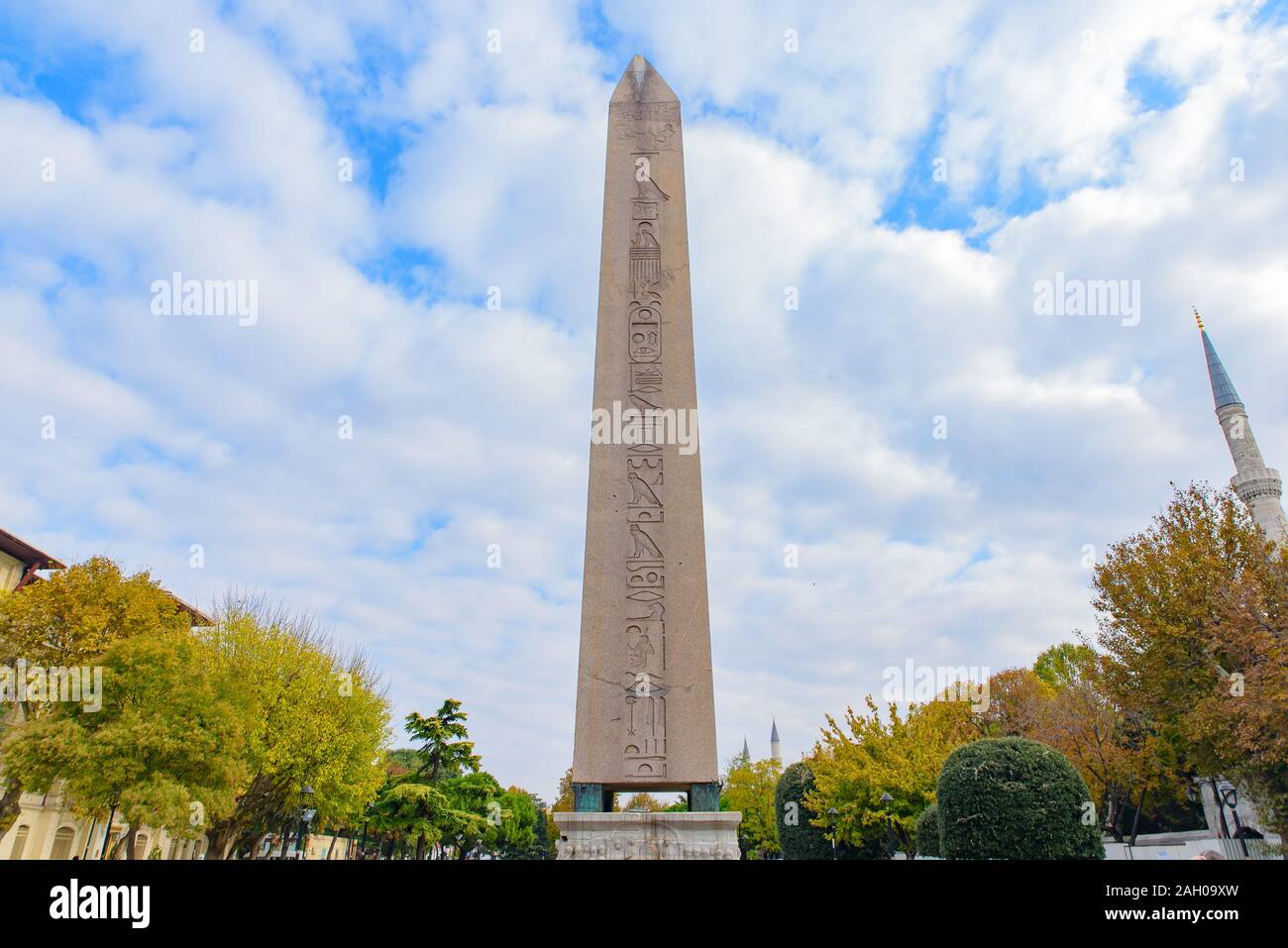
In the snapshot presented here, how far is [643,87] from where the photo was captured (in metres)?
9.62

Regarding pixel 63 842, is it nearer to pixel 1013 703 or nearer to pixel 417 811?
pixel 417 811

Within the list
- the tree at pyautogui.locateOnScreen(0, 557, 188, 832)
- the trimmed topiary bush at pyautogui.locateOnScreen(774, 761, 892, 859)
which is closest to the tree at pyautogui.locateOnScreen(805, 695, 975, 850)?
the trimmed topiary bush at pyautogui.locateOnScreen(774, 761, 892, 859)

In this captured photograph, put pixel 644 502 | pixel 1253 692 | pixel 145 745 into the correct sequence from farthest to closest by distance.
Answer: pixel 145 745 < pixel 1253 692 < pixel 644 502

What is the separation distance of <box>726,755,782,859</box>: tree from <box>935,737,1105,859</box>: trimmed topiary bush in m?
30.3

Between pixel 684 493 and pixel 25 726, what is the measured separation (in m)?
18.3

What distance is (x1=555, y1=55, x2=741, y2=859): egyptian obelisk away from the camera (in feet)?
21.4

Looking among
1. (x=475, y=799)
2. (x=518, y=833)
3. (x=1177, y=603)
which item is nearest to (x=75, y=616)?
(x=475, y=799)

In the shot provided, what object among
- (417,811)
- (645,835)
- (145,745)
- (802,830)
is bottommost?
(802,830)

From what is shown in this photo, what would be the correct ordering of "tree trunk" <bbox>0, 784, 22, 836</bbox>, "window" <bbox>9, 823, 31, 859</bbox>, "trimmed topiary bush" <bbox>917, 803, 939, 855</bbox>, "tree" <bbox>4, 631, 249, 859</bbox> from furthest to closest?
1. "window" <bbox>9, 823, 31, 859</bbox>
2. "tree trunk" <bbox>0, 784, 22, 836</bbox>
3. "trimmed topiary bush" <bbox>917, 803, 939, 855</bbox>
4. "tree" <bbox>4, 631, 249, 859</bbox>

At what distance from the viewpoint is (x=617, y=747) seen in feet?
21.7

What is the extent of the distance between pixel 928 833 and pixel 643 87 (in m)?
16.5

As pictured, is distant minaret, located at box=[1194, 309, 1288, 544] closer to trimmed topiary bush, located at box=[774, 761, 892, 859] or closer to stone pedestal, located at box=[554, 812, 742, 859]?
trimmed topiary bush, located at box=[774, 761, 892, 859]
